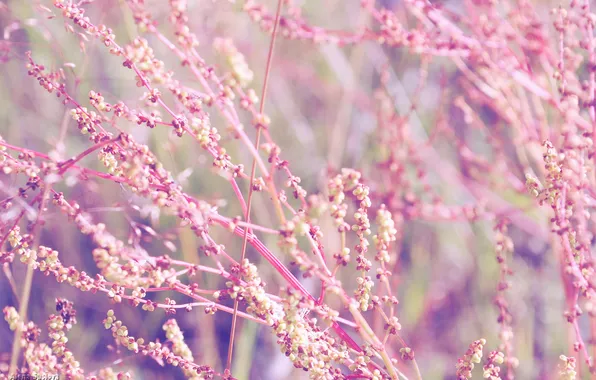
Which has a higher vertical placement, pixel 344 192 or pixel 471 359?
pixel 344 192

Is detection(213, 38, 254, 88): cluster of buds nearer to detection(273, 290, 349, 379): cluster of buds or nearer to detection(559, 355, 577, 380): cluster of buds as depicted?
detection(273, 290, 349, 379): cluster of buds

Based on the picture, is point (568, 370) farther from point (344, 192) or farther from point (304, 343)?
point (344, 192)

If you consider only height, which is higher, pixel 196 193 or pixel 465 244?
pixel 196 193

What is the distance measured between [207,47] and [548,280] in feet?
6.38

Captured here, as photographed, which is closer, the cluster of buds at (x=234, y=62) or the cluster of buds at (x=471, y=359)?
the cluster of buds at (x=234, y=62)

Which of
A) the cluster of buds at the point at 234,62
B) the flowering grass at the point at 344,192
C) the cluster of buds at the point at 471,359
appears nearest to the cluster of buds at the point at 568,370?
the flowering grass at the point at 344,192

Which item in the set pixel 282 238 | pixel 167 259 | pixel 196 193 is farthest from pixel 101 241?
pixel 196 193

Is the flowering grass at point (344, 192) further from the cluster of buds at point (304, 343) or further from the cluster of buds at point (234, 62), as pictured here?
the cluster of buds at point (234, 62)

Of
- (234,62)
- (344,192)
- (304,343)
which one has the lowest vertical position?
(304,343)

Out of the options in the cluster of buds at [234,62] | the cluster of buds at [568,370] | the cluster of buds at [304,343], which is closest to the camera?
the cluster of buds at [234,62]

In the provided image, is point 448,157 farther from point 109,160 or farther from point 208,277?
point 109,160

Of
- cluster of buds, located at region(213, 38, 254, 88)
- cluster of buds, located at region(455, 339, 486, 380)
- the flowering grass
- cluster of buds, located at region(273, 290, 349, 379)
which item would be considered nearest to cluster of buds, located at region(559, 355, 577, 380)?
the flowering grass

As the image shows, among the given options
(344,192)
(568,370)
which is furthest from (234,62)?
(344,192)

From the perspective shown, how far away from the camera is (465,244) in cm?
232
